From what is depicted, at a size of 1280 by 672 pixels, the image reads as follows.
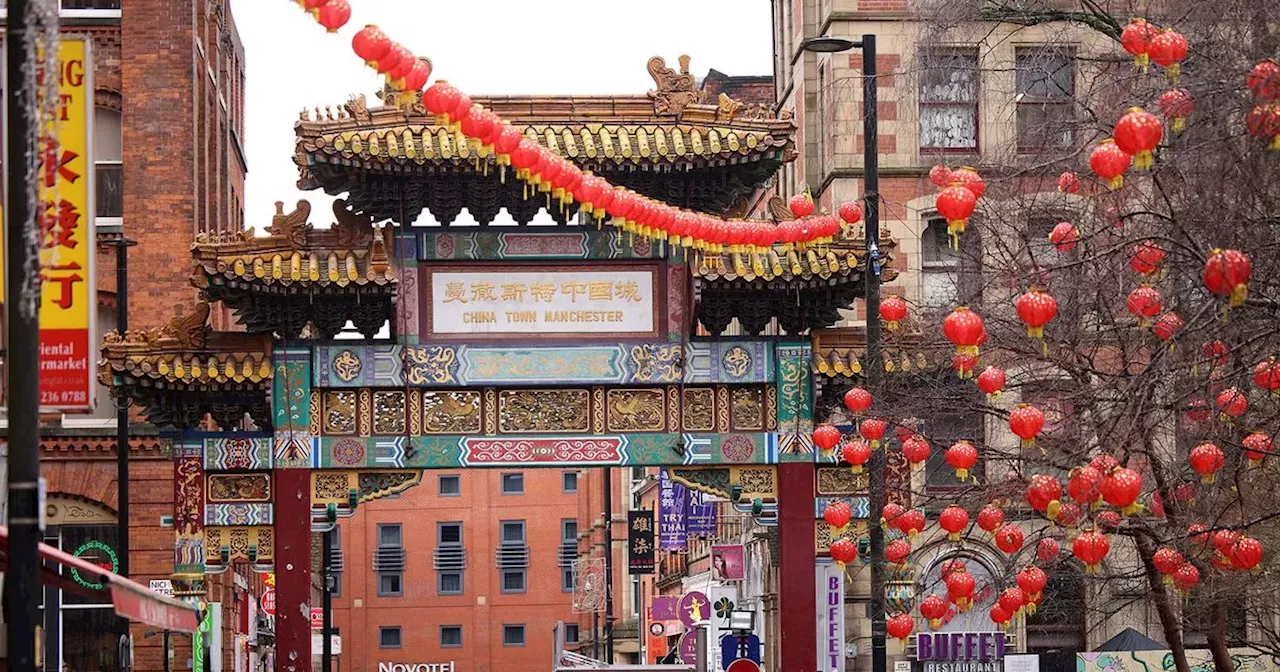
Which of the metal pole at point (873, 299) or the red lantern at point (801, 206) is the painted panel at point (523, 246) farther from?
the metal pole at point (873, 299)

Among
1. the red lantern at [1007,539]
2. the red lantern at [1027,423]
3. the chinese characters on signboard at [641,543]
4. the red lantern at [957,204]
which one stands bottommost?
the chinese characters on signboard at [641,543]

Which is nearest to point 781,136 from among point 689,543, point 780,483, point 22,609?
point 780,483

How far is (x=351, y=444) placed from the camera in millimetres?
25469

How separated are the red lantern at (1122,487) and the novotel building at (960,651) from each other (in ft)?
66.8

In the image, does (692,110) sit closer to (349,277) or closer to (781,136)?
(781,136)

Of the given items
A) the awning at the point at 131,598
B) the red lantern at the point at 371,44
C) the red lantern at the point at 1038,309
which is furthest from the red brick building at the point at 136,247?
the red lantern at the point at 1038,309

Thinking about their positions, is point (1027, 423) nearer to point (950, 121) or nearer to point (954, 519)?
point (954, 519)

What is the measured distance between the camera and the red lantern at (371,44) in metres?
19.2

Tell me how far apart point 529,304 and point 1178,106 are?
11586 millimetres

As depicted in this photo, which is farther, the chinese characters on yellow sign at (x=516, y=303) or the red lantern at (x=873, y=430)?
the chinese characters on yellow sign at (x=516, y=303)

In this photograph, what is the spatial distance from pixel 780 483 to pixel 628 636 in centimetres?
4980

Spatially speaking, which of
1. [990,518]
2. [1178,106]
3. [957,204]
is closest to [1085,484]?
[957,204]

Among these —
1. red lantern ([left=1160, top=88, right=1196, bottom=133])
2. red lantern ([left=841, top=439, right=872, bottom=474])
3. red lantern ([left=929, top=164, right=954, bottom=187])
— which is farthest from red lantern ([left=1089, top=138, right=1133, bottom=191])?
red lantern ([left=841, top=439, right=872, bottom=474])

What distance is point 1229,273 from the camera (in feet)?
46.8
